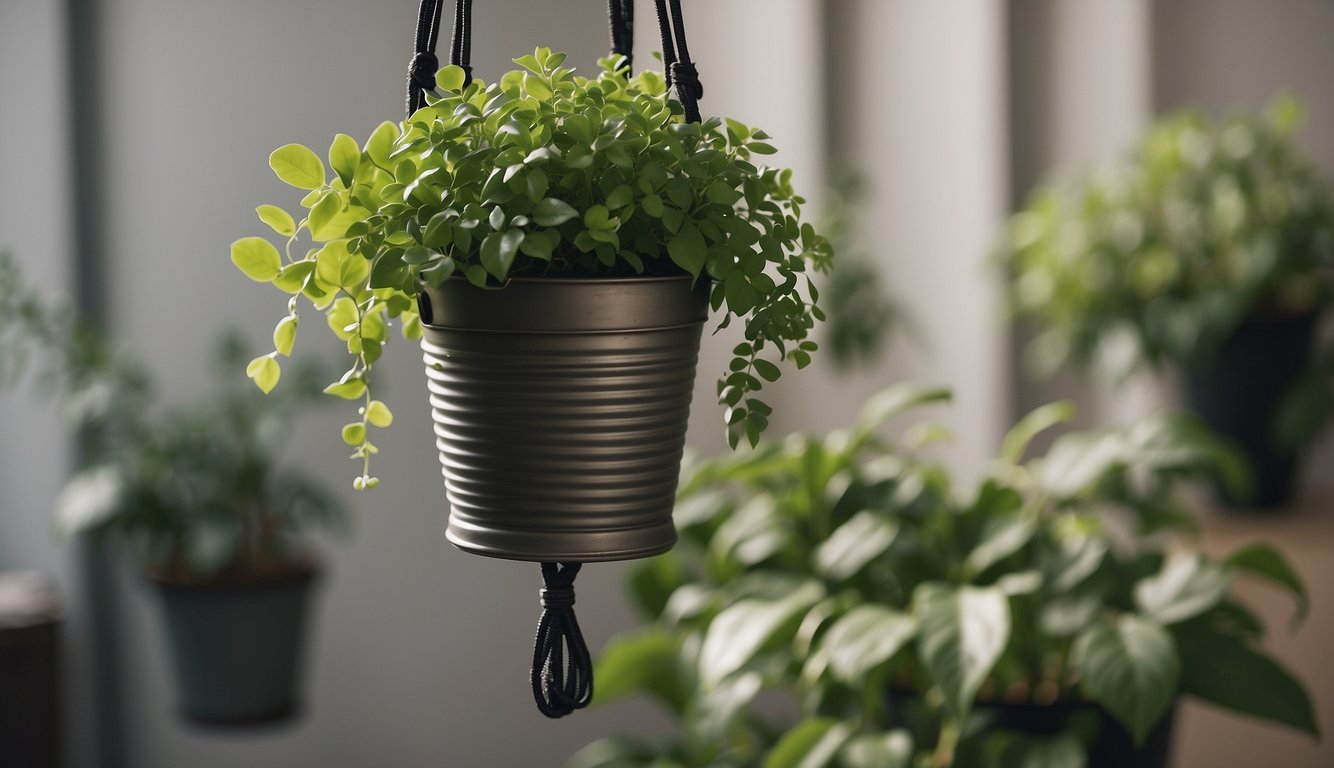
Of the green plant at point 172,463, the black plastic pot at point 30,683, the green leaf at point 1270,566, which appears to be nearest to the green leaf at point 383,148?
the green leaf at point 1270,566

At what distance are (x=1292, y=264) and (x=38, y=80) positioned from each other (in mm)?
2113

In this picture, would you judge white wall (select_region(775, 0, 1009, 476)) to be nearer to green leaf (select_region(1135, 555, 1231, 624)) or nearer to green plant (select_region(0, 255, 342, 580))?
green plant (select_region(0, 255, 342, 580))

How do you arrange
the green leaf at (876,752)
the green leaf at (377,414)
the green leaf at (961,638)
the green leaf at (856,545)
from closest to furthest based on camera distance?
1. the green leaf at (377,414)
2. the green leaf at (961,638)
3. the green leaf at (876,752)
4. the green leaf at (856,545)

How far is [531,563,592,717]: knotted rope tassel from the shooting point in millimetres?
606

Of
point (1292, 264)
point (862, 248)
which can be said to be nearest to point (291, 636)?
point (862, 248)

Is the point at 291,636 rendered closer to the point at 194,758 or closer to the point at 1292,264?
the point at 194,758

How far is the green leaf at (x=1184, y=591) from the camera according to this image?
4.07 feet

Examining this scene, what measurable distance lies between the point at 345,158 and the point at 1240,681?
1.03 meters

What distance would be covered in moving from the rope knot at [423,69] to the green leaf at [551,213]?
0.12m

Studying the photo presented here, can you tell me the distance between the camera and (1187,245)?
2.02 metres

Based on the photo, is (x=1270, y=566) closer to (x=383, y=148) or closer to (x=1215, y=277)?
(x=1215, y=277)

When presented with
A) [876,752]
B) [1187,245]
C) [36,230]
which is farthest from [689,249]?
[36,230]

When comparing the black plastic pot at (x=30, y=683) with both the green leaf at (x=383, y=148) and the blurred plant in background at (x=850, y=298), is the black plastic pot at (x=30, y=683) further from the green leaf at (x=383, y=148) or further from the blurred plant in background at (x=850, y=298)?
Answer: the green leaf at (x=383, y=148)

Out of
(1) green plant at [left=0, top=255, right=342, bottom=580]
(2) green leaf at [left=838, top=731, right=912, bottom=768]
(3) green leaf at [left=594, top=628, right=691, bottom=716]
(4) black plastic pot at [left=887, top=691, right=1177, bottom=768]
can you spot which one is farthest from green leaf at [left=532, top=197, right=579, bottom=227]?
(1) green plant at [left=0, top=255, right=342, bottom=580]
